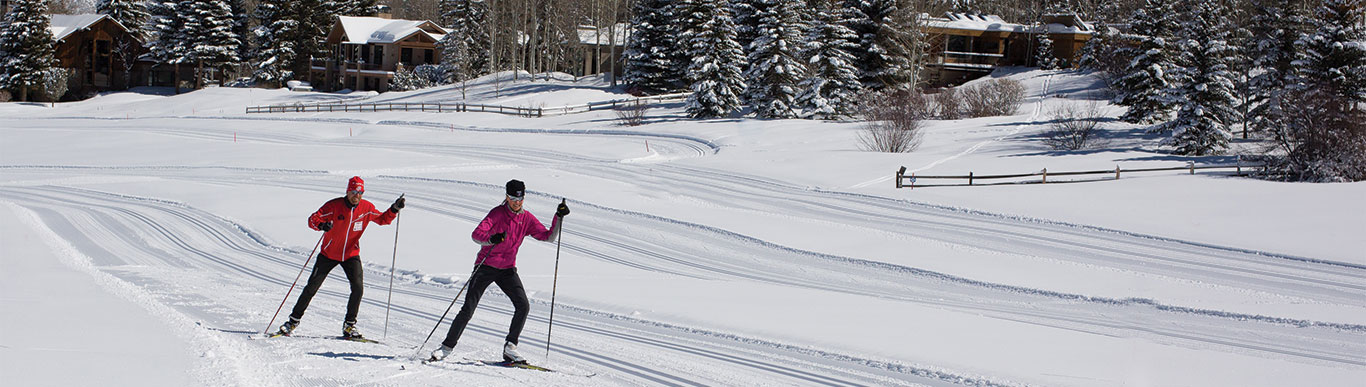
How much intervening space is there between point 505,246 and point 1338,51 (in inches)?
1277

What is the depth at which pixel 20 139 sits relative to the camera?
40.5 metres

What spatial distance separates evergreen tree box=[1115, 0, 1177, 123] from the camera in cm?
3909

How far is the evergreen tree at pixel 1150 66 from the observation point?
39094 millimetres

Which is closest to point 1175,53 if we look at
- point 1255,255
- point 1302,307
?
point 1255,255

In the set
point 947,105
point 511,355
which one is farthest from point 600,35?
point 511,355

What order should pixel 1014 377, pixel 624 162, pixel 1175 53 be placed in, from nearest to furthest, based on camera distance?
pixel 1014 377 → pixel 624 162 → pixel 1175 53

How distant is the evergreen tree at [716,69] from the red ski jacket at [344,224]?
40.0 metres

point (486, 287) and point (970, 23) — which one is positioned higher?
point (970, 23)

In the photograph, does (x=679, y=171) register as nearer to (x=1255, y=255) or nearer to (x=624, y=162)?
(x=624, y=162)

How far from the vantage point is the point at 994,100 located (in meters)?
49.5

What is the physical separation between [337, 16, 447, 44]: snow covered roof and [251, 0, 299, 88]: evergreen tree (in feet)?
12.9

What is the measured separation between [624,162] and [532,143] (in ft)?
25.2

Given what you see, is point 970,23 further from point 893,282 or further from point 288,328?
point 288,328

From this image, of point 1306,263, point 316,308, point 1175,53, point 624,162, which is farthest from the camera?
point 1175,53
